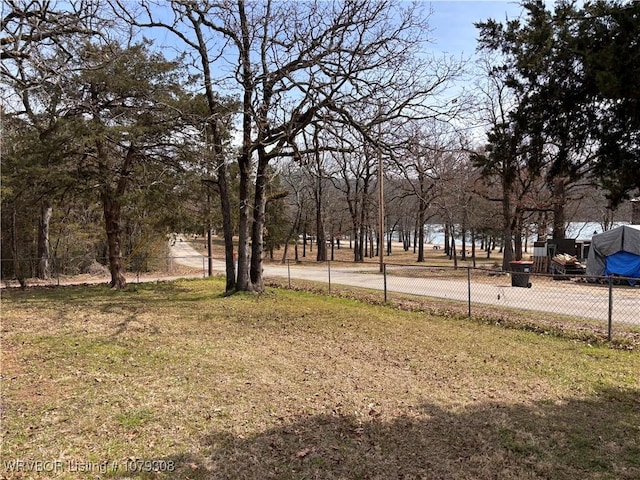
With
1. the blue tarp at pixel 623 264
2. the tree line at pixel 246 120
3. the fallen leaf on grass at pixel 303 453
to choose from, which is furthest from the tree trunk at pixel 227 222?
the blue tarp at pixel 623 264

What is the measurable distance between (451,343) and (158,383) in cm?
477

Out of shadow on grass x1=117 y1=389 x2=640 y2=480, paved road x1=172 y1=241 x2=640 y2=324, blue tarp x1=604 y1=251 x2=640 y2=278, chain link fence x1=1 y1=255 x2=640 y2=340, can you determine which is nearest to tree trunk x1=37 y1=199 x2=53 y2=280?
chain link fence x1=1 y1=255 x2=640 y2=340

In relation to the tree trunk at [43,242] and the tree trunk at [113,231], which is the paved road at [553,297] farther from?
the tree trunk at [43,242]

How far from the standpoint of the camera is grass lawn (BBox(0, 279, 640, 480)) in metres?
3.30

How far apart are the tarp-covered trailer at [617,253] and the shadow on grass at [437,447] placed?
14.9 metres

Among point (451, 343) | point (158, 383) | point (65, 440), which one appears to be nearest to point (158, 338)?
point (158, 383)

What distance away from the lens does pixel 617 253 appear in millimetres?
17141

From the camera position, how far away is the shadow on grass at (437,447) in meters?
3.19

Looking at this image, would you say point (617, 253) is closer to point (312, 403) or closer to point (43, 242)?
point (312, 403)

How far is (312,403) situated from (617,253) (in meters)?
17.3

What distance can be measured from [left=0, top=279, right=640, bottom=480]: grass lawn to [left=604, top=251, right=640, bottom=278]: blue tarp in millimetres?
11669

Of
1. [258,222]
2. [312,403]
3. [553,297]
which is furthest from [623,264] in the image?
[312,403]

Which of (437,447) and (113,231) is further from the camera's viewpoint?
(113,231)

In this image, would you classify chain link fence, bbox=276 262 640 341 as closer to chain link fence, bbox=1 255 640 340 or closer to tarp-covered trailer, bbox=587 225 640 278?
chain link fence, bbox=1 255 640 340
